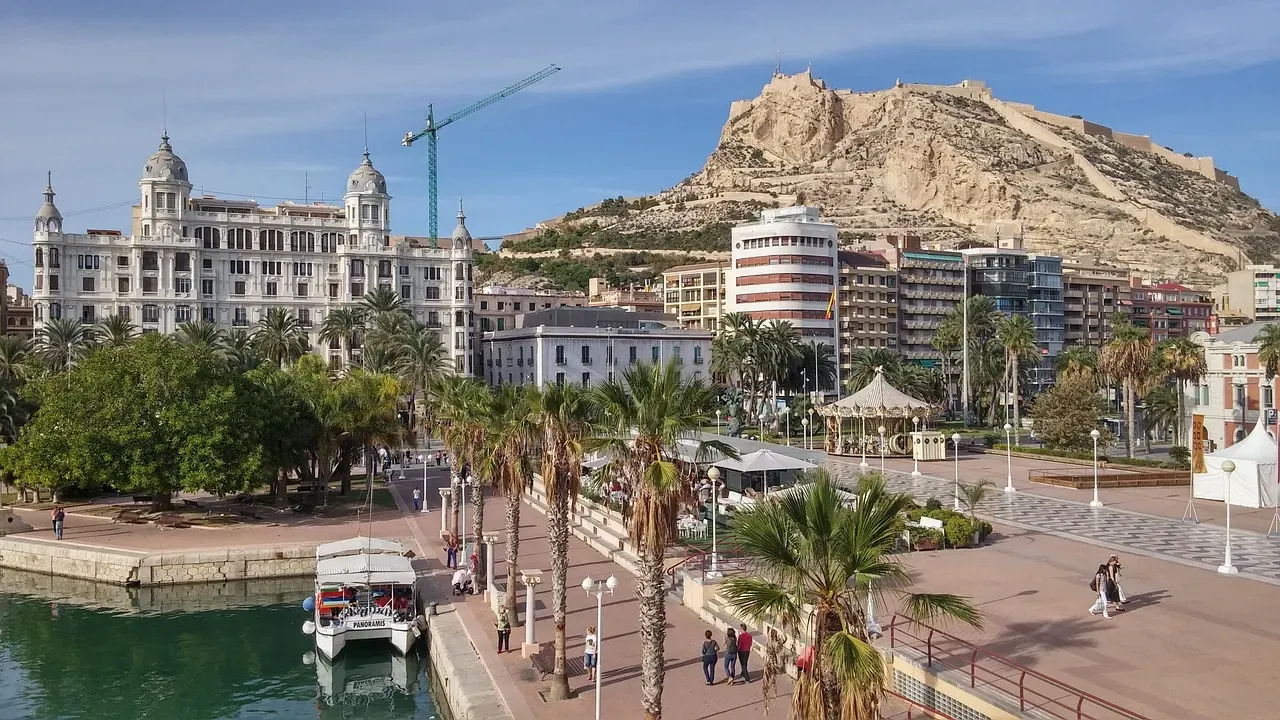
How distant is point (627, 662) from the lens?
24062mm

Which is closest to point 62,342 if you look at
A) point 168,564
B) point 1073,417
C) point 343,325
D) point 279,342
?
point 279,342

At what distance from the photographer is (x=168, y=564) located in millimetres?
39438

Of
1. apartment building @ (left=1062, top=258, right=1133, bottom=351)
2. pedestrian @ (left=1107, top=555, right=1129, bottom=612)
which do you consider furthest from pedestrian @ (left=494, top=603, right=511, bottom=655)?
apartment building @ (left=1062, top=258, right=1133, bottom=351)

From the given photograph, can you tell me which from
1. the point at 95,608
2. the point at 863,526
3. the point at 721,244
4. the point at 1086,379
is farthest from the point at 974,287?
the point at 863,526

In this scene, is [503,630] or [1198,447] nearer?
[503,630]

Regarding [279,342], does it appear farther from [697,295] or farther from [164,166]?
[697,295]

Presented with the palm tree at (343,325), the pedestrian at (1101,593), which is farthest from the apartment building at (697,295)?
the pedestrian at (1101,593)

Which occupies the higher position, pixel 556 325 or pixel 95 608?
pixel 556 325

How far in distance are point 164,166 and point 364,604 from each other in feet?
246

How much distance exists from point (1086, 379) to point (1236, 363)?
8216mm

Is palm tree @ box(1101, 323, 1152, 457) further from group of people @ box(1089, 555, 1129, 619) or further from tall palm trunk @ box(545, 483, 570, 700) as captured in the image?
tall palm trunk @ box(545, 483, 570, 700)

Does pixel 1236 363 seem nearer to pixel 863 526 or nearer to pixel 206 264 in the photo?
pixel 863 526

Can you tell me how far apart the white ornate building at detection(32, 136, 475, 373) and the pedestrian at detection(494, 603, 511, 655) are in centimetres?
7324

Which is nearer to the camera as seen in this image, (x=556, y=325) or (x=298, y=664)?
(x=298, y=664)
